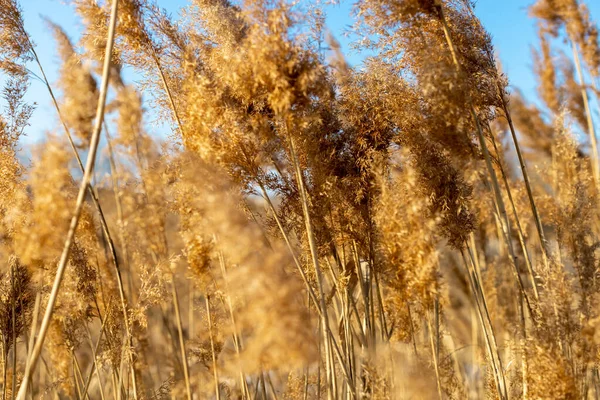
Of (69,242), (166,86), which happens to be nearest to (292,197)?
(166,86)

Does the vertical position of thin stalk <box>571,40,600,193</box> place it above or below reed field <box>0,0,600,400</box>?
above

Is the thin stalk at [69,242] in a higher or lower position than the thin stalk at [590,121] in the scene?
lower

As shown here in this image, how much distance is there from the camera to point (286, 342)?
1.87 m

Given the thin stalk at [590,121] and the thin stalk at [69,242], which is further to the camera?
the thin stalk at [590,121]

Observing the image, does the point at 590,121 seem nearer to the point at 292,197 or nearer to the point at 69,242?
the point at 292,197

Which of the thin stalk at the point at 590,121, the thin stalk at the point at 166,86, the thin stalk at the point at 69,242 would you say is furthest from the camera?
the thin stalk at the point at 590,121

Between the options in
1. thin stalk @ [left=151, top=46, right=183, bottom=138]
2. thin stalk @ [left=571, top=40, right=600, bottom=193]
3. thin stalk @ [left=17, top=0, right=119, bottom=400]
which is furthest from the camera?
thin stalk @ [left=571, top=40, right=600, bottom=193]

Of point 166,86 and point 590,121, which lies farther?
point 590,121

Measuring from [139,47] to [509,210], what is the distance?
15.2 feet

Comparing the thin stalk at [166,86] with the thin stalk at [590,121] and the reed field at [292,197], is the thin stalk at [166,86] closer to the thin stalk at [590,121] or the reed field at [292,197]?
the reed field at [292,197]

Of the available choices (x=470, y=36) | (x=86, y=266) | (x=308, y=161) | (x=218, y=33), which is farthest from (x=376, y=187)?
(x=86, y=266)

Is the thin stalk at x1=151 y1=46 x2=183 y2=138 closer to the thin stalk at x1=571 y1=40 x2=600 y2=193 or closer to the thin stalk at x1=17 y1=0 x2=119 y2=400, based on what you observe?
the thin stalk at x1=17 y1=0 x2=119 y2=400

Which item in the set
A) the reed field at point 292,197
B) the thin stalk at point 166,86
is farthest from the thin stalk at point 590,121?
the thin stalk at point 166,86

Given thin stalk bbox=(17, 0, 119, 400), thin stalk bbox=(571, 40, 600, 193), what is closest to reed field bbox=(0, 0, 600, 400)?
thin stalk bbox=(17, 0, 119, 400)
